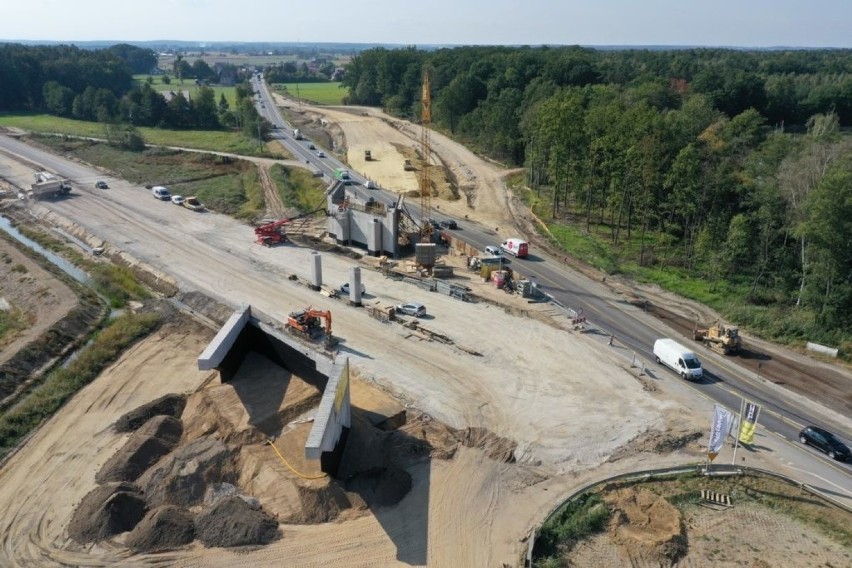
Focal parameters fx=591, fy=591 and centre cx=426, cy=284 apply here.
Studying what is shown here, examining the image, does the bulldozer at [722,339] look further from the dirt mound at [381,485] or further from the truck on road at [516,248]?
the dirt mound at [381,485]

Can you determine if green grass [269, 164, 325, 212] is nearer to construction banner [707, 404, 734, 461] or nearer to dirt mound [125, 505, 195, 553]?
dirt mound [125, 505, 195, 553]

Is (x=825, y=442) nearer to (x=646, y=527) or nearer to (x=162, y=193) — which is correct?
(x=646, y=527)

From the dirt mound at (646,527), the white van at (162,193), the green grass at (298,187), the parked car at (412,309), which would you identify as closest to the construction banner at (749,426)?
the dirt mound at (646,527)

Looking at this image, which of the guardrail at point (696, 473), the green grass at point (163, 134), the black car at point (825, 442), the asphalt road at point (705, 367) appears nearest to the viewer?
the guardrail at point (696, 473)

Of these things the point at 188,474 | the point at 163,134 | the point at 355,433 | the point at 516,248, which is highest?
the point at 355,433

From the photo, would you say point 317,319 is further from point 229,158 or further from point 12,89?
point 12,89

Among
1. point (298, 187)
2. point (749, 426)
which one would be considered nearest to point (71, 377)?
point (749, 426)
